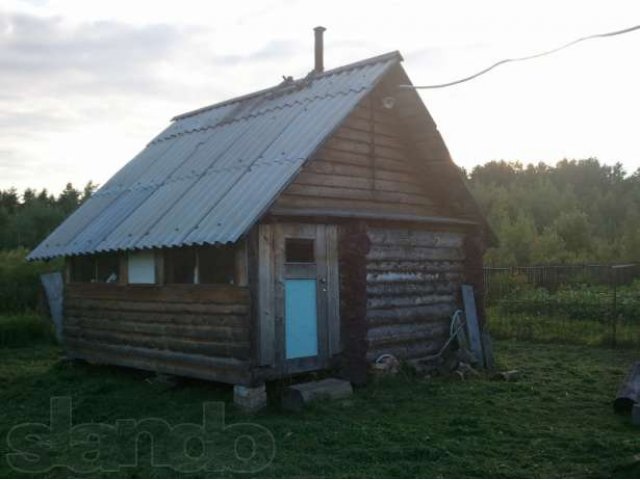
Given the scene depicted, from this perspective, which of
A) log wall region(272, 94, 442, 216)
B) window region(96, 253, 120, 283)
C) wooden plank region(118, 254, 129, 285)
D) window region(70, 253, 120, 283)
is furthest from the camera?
window region(70, 253, 120, 283)

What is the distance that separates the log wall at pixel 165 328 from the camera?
11.2 m

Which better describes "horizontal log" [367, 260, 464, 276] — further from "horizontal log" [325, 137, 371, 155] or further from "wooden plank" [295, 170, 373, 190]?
"horizontal log" [325, 137, 371, 155]

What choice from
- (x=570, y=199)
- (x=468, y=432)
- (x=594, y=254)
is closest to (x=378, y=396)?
(x=468, y=432)

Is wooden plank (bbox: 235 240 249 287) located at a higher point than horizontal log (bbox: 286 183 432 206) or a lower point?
lower

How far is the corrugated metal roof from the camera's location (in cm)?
1145

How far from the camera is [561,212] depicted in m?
42.1

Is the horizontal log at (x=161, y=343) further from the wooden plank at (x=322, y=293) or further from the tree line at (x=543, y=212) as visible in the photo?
the tree line at (x=543, y=212)

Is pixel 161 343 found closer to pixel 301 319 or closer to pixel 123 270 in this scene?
pixel 123 270

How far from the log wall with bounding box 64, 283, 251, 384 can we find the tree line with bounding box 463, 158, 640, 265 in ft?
32.3

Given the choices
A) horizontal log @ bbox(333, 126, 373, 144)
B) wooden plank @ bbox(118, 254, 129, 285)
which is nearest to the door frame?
horizontal log @ bbox(333, 126, 373, 144)

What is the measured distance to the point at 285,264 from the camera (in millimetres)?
11664

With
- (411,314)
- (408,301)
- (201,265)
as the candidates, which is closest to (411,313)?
(411,314)

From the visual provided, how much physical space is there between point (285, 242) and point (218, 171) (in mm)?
2335

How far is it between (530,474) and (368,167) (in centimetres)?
735
